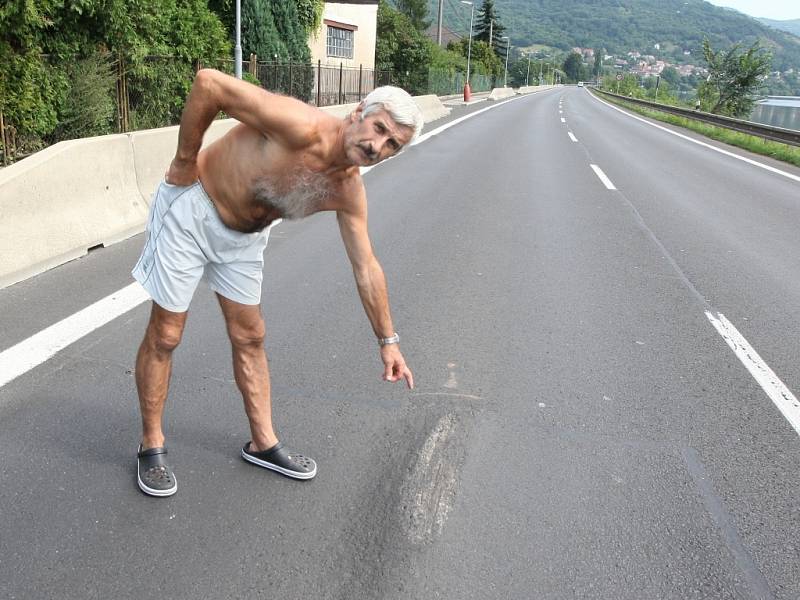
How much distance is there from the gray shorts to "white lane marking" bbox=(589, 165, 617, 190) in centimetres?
963

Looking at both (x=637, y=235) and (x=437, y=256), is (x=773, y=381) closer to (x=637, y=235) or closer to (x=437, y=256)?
(x=437, y=256)

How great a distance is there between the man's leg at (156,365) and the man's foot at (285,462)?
0.40 meters

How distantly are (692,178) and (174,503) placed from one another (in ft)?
41.1

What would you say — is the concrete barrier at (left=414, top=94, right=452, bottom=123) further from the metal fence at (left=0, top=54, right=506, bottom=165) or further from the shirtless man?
the shirtless man

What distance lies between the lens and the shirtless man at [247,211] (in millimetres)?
2590

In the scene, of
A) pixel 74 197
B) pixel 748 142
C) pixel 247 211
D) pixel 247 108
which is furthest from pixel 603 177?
pixel 247 108

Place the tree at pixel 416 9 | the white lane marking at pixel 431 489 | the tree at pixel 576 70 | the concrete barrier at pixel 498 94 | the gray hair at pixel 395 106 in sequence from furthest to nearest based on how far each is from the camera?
the tree at pixel 576 70 → the tree at pixel 416 9 → the concrete barrier at pixel 498 94 → the white lane marking at pixel 431 489 → the gray hair at pixel 395 106

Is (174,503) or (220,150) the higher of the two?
(220,150)

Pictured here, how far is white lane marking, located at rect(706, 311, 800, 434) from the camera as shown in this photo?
13.6 ft

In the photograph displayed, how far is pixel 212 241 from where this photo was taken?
297 cm

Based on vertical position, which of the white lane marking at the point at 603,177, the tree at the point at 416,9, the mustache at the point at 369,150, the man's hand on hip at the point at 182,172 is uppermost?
the tree at the point at 416,9

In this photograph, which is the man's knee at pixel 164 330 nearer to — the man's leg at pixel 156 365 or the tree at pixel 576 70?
the man's leg at pixel 156 365

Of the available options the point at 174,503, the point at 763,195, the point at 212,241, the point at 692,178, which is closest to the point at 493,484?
the point at 174,503

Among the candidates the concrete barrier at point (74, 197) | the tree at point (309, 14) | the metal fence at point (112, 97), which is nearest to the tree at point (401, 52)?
the tree at point (309, 14)
